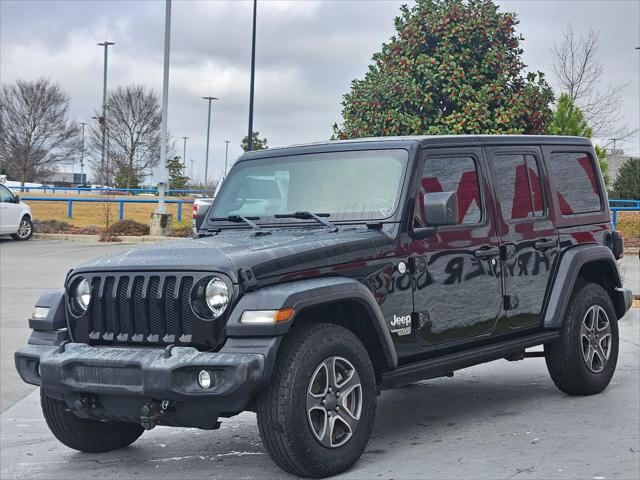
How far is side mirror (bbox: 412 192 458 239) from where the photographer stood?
6051 millimetres

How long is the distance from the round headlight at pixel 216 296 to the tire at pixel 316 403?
1.26ft

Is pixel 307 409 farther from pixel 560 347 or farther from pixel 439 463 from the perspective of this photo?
pixel 560 347

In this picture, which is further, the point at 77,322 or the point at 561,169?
the point at 561,169

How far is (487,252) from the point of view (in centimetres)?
681

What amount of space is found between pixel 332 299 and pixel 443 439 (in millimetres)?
1490

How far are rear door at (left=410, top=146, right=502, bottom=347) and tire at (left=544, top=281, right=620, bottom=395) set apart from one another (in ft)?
3.07

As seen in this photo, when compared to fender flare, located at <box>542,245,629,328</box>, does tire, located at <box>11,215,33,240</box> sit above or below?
below

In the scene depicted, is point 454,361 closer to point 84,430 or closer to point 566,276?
point 566,276

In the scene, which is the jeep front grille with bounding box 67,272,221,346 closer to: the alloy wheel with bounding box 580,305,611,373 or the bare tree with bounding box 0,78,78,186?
the alloy wheel with bounding box 580,305,611,373

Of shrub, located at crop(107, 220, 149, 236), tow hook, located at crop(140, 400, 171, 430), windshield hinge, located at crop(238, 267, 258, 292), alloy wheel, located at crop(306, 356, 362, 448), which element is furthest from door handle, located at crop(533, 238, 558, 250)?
shrub, located at crop(107, 220, 149, 236)

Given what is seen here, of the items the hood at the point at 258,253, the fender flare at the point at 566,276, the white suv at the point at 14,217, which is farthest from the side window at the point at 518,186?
the white suv at the point at 14,217

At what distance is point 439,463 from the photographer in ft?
19.0

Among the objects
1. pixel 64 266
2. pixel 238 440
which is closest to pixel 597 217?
pixel 238 440

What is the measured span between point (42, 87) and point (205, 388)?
5979cm
